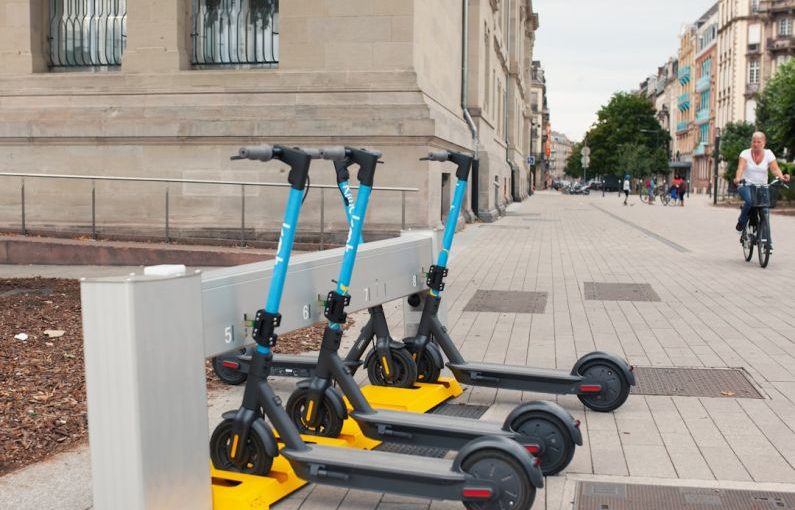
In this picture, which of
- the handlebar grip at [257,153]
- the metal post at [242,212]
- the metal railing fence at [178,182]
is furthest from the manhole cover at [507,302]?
the handlebar grip at [257,153]

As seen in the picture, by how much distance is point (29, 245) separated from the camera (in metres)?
14.0

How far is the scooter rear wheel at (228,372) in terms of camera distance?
242 inches

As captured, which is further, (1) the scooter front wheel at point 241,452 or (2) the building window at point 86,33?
(2) the building window at point 86,33

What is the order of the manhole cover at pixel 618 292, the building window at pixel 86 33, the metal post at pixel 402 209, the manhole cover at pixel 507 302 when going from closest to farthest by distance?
the manhole cover at pixel 507 302 → the manhole cover at pixel 618 292 → the metal post at pixel 402 209 → the building window at pixel 86 33

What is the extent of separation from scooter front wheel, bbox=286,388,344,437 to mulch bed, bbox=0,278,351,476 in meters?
1.18

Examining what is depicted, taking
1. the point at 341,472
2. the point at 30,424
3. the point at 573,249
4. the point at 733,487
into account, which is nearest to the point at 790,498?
the point at 733,487

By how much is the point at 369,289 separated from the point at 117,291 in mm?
2402

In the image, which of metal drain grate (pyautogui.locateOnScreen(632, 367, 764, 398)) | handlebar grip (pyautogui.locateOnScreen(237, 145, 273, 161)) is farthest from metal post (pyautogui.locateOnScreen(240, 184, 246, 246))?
handlebar grip (pyautogui.locateOnScreen(237, 145, 273, 161))

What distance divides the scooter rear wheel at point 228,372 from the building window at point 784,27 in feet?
319

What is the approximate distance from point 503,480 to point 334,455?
734 mm

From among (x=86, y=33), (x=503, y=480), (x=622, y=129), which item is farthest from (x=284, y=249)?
(x=622, y=129)

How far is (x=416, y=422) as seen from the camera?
14.7 ft

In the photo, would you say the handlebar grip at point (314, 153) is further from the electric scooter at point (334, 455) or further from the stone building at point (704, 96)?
the stone building at point (704, 96)

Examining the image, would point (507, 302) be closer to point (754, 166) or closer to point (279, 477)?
point (754, 166)
